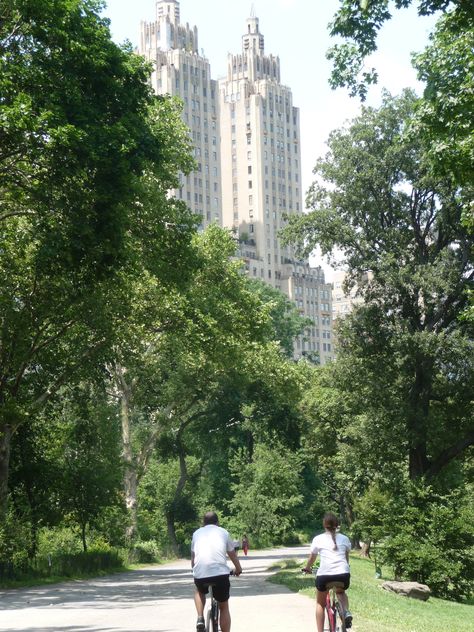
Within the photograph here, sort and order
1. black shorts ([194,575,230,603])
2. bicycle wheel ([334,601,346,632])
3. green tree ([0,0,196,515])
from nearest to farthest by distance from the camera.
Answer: black shorts ([194,575,230,603]) < bicycle wheel ([334,601,346,632]) < green tree ([0,0,196,515])

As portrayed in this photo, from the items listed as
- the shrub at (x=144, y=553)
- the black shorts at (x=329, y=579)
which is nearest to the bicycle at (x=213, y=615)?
the black shorts at (x=329, y=579)

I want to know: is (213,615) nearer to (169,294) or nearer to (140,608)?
(140,608)

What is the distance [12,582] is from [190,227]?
36.1 feet

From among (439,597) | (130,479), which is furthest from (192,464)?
(439,597)

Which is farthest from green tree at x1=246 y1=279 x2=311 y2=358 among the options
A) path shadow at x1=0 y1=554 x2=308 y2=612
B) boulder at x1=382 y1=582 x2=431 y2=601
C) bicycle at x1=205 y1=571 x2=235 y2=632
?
bicycle at x1=205 y1=571 x2=235 y2=632

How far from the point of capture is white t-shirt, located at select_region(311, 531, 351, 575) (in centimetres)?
1353

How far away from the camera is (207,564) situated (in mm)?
12953

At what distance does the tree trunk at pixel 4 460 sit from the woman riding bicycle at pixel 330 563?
19.7 meters

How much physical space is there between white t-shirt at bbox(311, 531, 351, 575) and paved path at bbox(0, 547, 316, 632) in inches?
78.1

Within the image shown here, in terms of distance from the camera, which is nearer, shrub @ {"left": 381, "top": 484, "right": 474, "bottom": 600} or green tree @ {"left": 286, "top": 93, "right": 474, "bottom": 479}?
shrub @ {"left": 381, "top": 484, "right": 474, "bottom": 600}

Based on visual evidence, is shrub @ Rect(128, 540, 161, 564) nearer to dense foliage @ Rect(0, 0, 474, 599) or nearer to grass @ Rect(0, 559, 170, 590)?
dense foliage @ Rect(0, 0, 474, 599)

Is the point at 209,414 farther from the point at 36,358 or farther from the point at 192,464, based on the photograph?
the point at 36,358

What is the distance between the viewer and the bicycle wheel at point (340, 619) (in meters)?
13.3

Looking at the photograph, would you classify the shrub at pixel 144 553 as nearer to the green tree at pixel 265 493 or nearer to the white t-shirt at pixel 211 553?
the green tree at pixel 265 493
